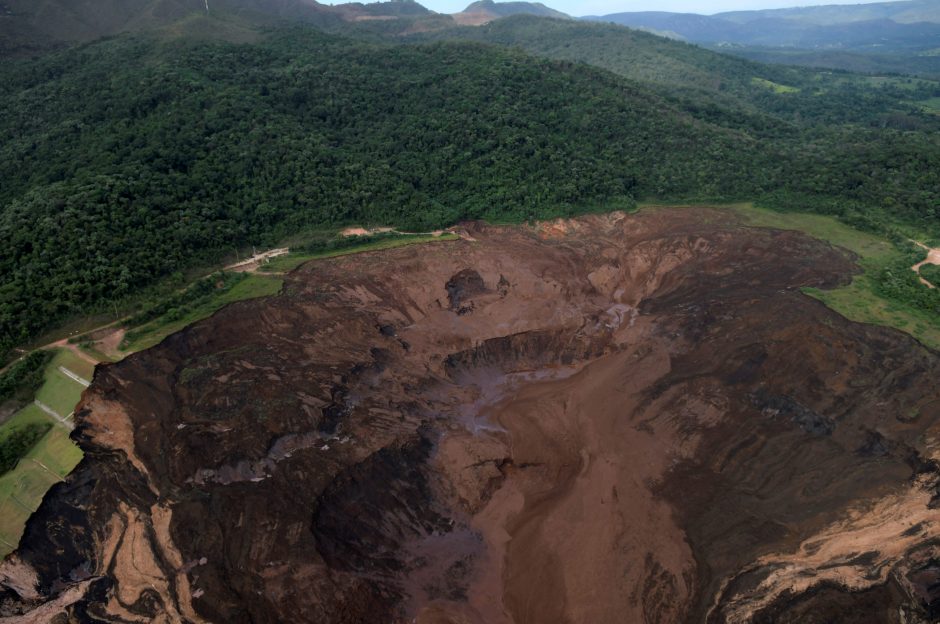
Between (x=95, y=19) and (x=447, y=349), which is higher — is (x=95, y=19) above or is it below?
above

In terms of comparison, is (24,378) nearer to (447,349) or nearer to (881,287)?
(447,349)

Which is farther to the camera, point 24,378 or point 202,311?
point 202,311

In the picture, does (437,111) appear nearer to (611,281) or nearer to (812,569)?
(611,281)

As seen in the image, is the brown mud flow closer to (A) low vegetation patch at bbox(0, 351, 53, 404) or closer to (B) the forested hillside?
(A) low vegetation patch at bbox(0, 351, 53, 404)

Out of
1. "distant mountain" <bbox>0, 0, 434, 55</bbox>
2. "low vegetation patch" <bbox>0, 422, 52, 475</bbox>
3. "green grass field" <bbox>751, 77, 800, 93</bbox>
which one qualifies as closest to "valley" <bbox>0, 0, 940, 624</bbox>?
"low vegetation patch" <bbox>0, 422, 52, 475</bbox>

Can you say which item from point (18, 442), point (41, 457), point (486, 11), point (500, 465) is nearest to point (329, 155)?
point (18, 442)

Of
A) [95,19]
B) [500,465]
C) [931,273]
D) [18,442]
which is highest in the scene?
[95,19]
